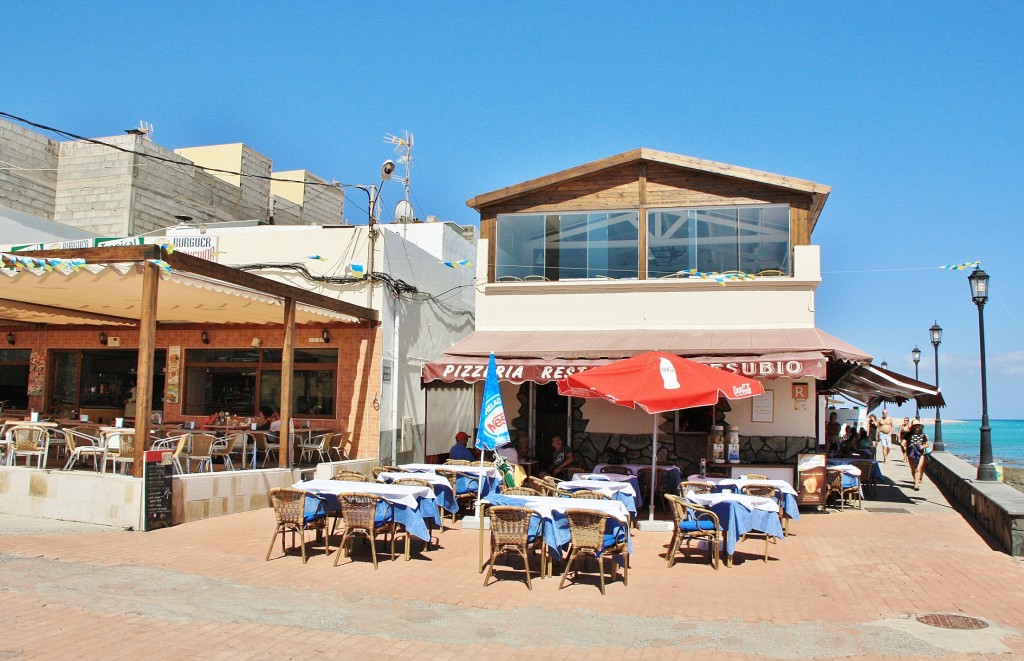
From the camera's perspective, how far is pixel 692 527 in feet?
30.3

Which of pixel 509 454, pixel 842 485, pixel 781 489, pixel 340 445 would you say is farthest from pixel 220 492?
pixel 842 485

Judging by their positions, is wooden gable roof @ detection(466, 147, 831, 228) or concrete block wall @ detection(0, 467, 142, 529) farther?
wooden gable roof @ detection(466, 147, 831, 228)

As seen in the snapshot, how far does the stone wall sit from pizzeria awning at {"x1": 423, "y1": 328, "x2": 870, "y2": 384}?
109 inches

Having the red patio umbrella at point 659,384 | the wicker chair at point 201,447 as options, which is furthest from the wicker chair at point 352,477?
the red patio umbrella at point 659,384

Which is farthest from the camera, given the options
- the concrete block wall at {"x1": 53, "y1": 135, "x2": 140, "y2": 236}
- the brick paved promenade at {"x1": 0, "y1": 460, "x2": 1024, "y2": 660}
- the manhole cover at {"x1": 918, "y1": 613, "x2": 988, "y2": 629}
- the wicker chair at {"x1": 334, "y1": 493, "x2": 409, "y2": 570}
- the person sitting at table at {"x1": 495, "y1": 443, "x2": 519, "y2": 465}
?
the concrete block wall at {"x1": 53, "y1": 135, "x2": 140, "y2": 236}

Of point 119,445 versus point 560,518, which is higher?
point 119,445

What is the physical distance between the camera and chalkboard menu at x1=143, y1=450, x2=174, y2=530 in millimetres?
10125

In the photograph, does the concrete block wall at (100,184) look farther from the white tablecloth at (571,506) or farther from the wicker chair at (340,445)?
the white tablecloth at (571,506)

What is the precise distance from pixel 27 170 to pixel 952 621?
23426mm

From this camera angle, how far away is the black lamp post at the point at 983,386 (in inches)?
583

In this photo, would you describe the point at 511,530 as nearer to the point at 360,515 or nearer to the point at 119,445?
the point at 360,515

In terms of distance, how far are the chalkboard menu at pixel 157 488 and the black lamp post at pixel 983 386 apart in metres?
13.6

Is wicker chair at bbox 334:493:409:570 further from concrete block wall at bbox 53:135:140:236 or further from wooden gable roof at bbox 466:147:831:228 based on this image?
concrete block wall at bbox 53:135:140:236

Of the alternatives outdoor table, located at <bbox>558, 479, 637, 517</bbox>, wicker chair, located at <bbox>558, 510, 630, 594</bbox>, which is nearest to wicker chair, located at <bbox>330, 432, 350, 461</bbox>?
outdoor table, located at <bbox>558, 479, 637, 517</bbox>
